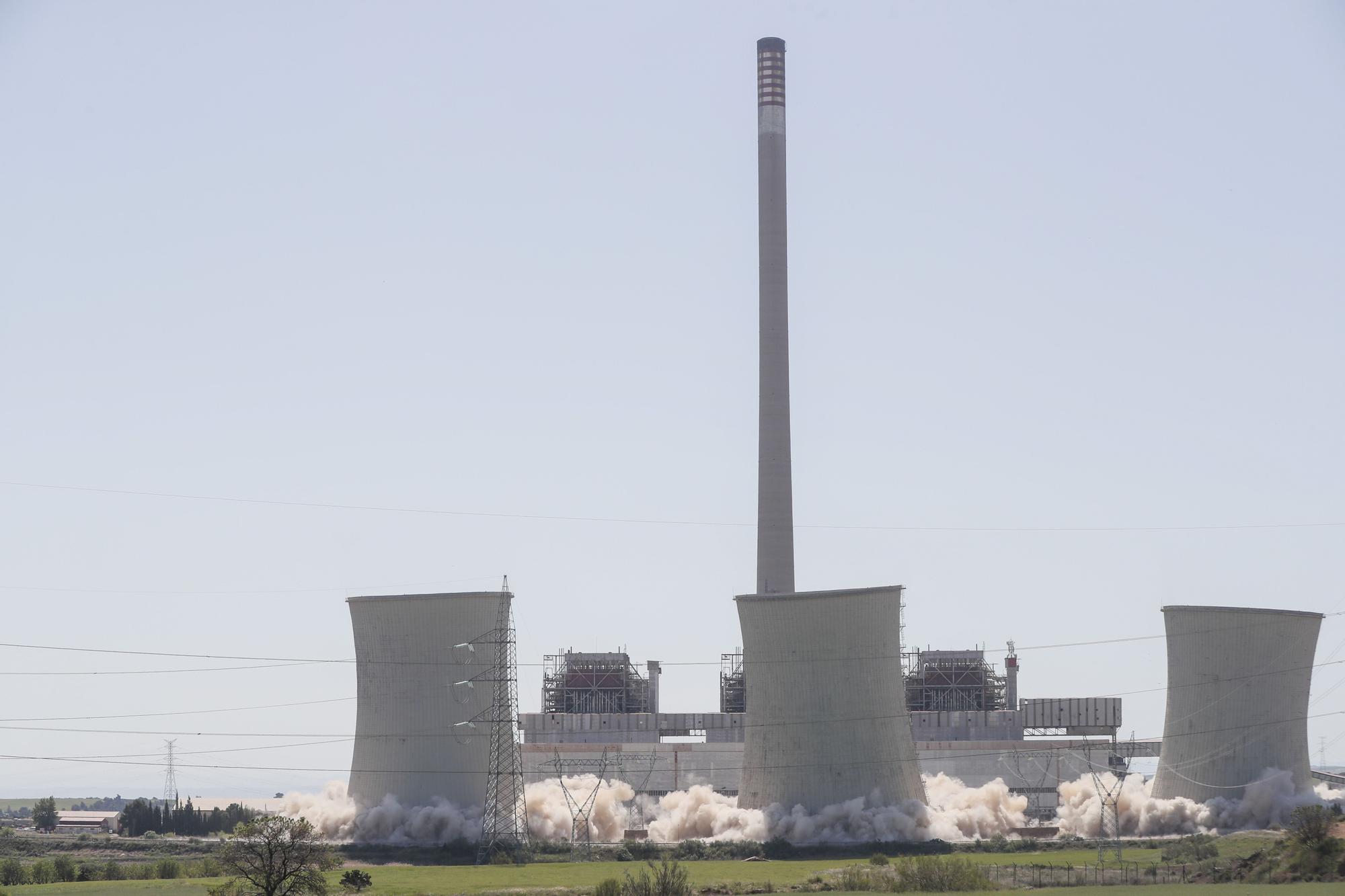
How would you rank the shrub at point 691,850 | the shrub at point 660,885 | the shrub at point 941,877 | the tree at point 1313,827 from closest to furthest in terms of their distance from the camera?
the shrub at point 660,885, the shrub at point 941,877, the tree at point 1313,827, the shrub at point 691,850

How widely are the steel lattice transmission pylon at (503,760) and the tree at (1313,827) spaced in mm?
26278

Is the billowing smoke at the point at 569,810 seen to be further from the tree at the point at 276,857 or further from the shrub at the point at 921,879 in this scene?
the tree at the point at 276,857

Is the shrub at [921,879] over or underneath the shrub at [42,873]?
over

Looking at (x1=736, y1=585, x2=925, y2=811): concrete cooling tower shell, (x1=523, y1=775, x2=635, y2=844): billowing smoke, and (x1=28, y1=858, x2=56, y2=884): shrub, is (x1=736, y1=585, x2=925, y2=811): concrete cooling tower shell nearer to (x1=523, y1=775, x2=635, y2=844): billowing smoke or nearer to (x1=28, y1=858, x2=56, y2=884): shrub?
(x1=523, y1=775, x2=635, y2=844): billowing smoke

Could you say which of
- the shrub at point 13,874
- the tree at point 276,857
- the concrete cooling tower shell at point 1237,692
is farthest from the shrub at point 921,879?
the shrub at point 13,874

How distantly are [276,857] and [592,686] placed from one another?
50087 mm

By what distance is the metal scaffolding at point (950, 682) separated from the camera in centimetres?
9175

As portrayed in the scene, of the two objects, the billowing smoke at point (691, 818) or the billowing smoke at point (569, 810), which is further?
the billowing smoke at point (569, 810)

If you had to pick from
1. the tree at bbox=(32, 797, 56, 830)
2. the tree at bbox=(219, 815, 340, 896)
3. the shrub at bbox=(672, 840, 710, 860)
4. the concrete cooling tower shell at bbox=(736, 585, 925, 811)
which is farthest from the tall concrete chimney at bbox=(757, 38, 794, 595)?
the tree at bbox=(32, 797, 56, 830)

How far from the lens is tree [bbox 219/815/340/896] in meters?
43.4

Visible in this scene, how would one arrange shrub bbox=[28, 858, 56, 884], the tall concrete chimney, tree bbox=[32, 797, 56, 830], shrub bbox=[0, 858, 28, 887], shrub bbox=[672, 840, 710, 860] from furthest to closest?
tree bbox=[32, 797, 56, 830] < the tall concrete chimney < shrub bbox=[672, 840, 710, 860] < shrub bbox=[28, 858, 56, 884] < shrub bbox=[0, 858, 28, 887]

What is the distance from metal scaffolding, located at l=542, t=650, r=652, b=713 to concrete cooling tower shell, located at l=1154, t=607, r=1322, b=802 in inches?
1236

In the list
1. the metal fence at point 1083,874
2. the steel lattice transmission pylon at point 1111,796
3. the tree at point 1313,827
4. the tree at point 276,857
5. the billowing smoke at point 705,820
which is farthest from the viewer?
the billowing smoke at point 705,820

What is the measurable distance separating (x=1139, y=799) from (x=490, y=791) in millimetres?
27482
